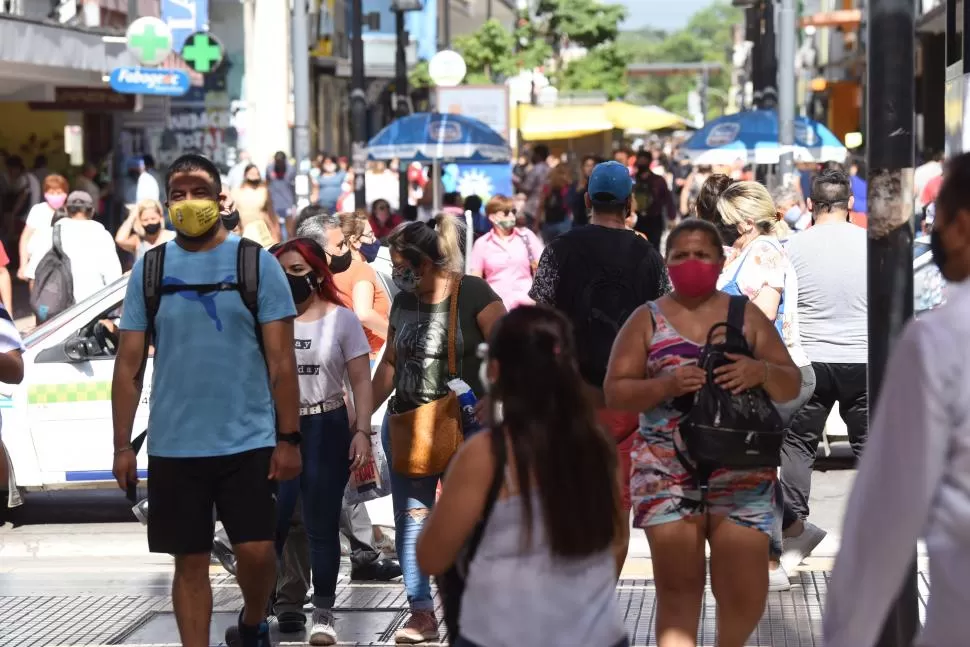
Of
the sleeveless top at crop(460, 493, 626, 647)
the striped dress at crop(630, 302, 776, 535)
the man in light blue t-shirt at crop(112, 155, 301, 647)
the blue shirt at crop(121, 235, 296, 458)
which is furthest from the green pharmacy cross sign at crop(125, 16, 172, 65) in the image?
the sleeveless top at crop(460, 493, 626, 647)

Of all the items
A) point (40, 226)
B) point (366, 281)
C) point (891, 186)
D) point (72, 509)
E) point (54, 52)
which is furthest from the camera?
point (54, 52)

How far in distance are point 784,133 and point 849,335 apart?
40.4 feet

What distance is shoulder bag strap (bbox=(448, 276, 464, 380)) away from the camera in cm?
671

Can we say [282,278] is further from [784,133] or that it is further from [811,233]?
[784,133]

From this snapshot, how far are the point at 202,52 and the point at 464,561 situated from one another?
22.9m

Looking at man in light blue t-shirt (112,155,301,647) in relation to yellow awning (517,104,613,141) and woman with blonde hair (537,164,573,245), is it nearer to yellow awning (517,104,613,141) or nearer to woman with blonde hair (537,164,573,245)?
woman with blonde hair (537,164,573,245)

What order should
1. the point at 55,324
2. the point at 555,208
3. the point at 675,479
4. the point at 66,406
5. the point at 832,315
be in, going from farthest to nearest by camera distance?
the point at 555,208
the point at 55,324
the point at 66,406
the point at 832,315
the point at 675,479

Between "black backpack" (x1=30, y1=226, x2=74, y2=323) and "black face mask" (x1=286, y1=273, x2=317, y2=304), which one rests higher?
"black face mask" (x1=286, y1=273, x2=317, y2=304)

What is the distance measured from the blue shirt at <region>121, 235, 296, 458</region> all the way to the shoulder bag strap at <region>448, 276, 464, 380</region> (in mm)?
1069

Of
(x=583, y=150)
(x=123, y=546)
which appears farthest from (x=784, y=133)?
(x=583, y=150)

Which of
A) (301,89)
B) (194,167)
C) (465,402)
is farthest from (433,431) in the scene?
(301,89)

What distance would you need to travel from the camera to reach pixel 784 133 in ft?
66.1

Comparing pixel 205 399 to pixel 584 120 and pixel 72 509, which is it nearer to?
pixel 72 509

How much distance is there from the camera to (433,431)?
668 cm
